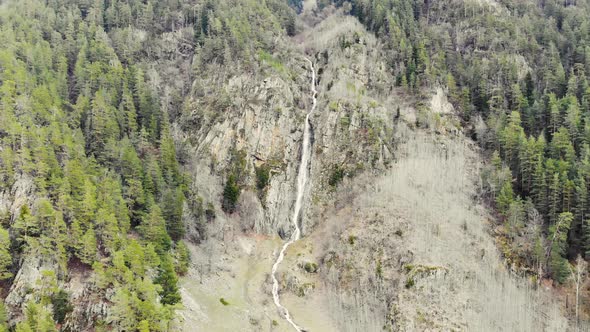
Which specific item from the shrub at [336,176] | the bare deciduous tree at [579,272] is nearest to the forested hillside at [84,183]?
the shrub at [336,176]

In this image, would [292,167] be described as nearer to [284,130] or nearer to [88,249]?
[284,130]

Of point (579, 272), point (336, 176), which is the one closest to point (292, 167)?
point (336, 176)

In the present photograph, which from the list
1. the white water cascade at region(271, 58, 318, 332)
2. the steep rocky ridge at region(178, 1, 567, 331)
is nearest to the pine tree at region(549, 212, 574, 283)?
the steep rocky ridge at region(178, 1, 567, 331)

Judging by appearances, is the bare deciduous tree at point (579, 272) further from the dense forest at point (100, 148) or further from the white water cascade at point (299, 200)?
the dense forest at point (100, 148)

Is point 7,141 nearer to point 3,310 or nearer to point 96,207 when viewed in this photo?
point 96,207

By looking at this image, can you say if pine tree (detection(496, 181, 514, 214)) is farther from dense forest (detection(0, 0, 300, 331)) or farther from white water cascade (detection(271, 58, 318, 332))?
dense forest (detection(0, 0, 300, 331))

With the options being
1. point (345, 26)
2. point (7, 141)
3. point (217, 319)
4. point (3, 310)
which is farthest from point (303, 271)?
point (345, 26)
